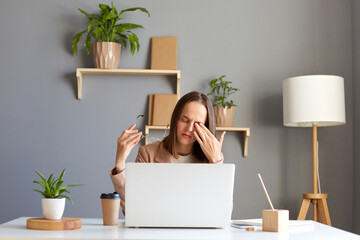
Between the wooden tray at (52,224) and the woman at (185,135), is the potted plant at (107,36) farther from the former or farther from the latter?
the wooden tray at (52,224)

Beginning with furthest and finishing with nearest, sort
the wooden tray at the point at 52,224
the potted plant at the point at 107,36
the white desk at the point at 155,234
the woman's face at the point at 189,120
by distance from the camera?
the potted plant at the point at 107,36 → the woman's face at the point at 189,120 → the wooden tray at the point at 52,224 → the white desk at the point at 155,234

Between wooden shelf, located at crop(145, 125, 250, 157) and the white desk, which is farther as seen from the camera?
wooden shelf, located at crop(145, 125, 250, 157)

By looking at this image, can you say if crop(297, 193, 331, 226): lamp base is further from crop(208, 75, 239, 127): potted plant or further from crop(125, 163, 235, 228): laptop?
crop(125, 163, 235, 228): laptop

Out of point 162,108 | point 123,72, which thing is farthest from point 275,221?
point 123,72

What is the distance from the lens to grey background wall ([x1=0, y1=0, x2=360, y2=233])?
3.61 meters

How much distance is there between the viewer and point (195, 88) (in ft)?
12.0

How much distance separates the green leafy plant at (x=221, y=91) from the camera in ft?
11.6

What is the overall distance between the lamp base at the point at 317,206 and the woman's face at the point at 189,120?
1318mm

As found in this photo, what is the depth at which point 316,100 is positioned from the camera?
3.20 meters

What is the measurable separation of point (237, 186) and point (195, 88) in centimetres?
80

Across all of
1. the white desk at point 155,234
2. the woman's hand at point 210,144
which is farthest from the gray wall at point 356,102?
the white desk at point 155,234

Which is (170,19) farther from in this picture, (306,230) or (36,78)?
(306,230)

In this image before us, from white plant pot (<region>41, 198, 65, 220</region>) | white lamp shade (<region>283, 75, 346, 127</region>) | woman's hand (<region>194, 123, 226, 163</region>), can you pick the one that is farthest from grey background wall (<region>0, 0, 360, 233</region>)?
white plant pot (<region>41, 198, 65, 220</region>)

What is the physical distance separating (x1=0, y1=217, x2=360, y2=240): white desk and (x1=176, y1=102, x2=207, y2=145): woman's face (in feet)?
2.24
